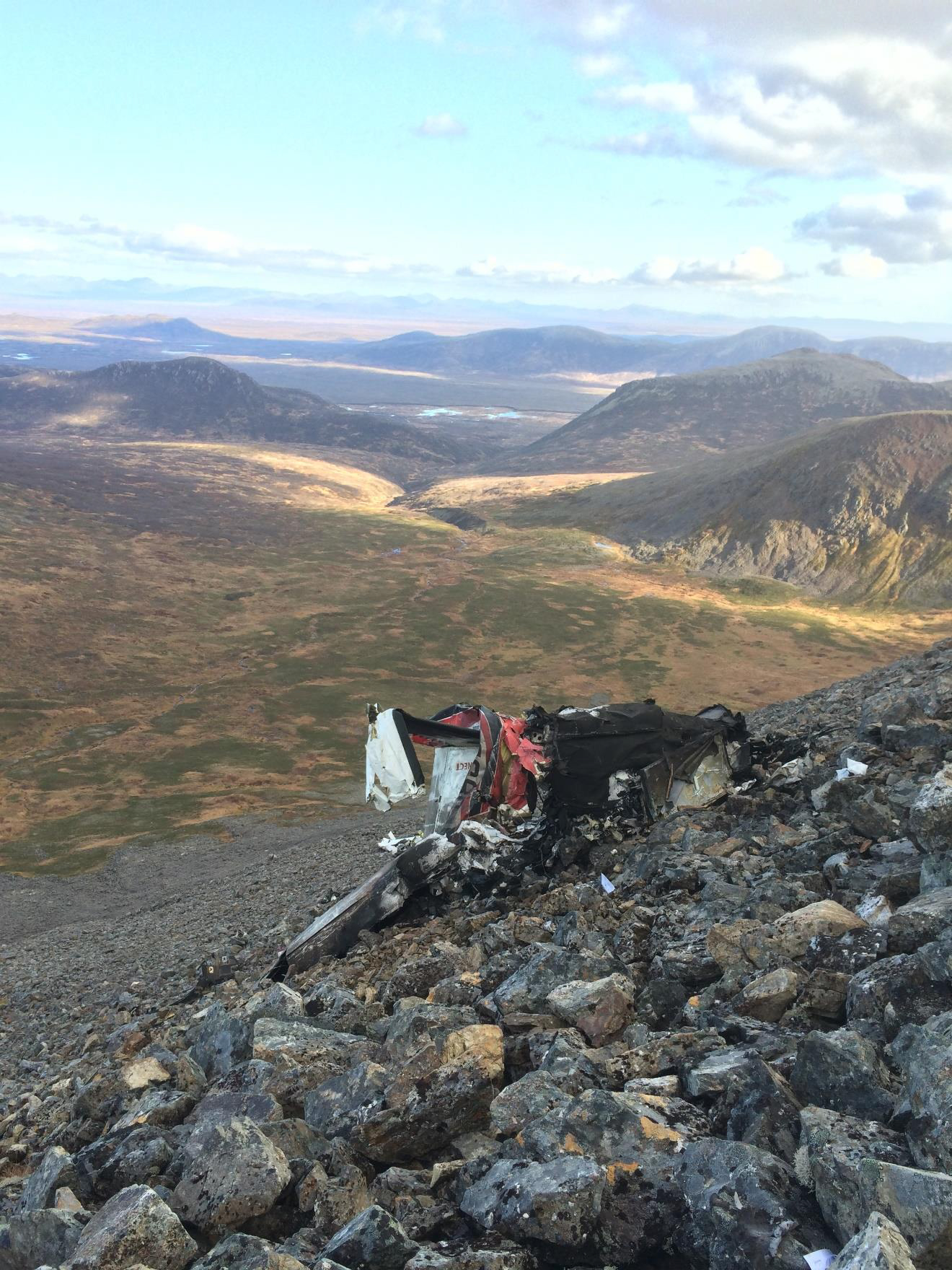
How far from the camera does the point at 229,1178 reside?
641 centimetres

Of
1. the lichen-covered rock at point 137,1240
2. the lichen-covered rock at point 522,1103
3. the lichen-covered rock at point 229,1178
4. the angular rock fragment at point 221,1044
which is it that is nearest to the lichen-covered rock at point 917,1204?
the lichen-covered rock at point 522,1103

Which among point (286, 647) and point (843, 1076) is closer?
point (843, 1076)

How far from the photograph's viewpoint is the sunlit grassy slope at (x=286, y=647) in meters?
58.5

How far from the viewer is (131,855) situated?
1763 inches

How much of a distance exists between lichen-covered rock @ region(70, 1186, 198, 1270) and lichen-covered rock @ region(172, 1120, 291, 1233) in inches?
16.1

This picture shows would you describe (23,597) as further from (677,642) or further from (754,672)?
(754,672)

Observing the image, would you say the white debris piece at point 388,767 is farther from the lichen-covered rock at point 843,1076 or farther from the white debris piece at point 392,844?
the lichen-covered rock at point 843,1076

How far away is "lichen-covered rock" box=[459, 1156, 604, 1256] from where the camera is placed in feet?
17.8

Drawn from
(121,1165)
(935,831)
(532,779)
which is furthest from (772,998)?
(532,779)

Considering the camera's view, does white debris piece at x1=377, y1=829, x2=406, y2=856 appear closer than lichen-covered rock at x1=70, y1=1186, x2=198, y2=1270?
No

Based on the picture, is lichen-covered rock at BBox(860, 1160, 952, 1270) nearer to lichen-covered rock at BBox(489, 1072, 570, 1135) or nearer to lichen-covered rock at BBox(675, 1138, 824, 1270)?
lichen-covered rock at BBox(675, 1138, 824, 1270)

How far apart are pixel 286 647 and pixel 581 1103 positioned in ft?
295

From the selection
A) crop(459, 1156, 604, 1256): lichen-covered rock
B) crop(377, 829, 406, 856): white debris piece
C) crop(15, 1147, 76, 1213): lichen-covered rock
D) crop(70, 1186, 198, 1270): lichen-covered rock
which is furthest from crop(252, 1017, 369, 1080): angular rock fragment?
crop(377, 829, 406, 856): white debris piece

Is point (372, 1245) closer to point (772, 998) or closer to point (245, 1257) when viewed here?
point (245, 1257)
